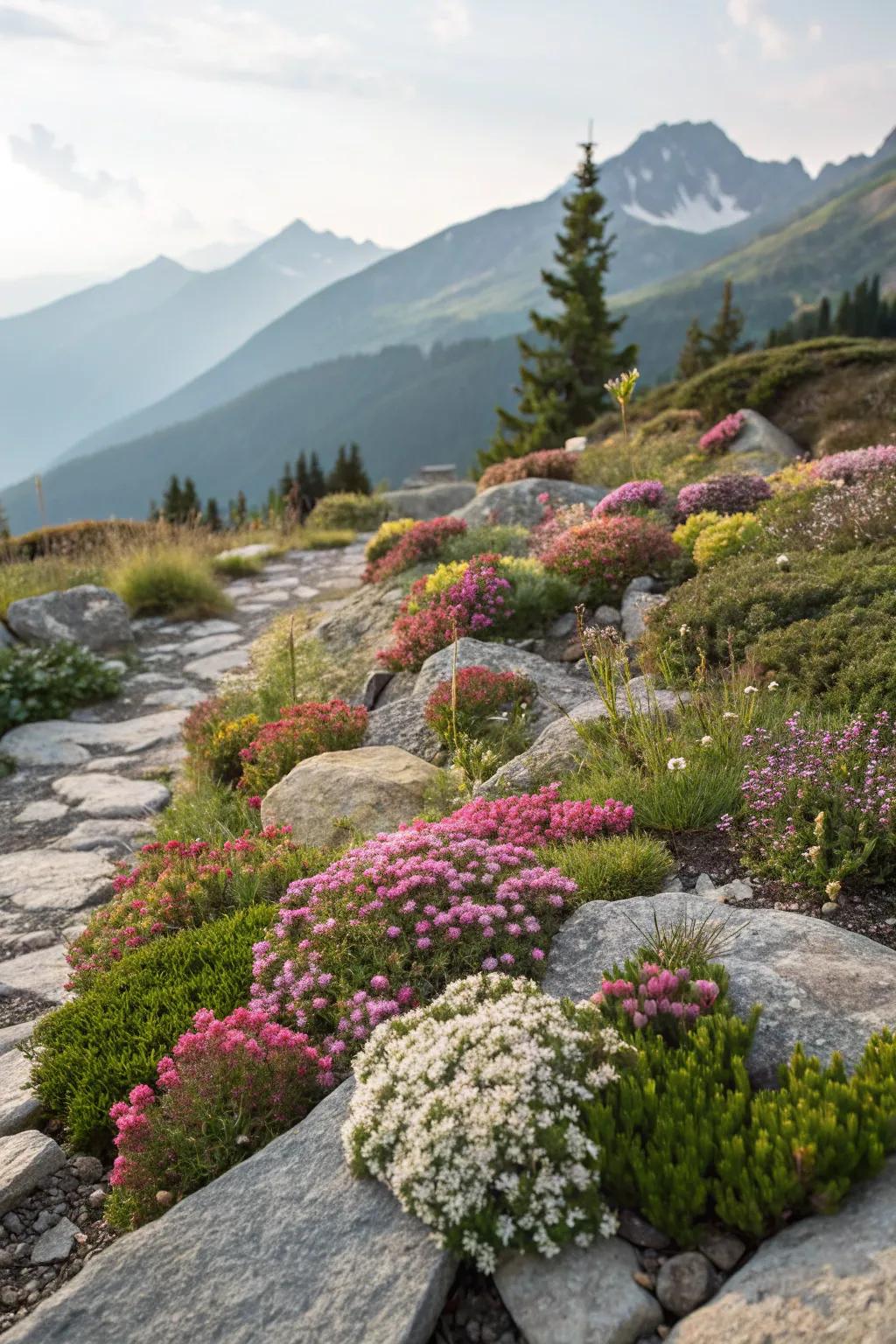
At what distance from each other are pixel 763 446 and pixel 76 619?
11.3m

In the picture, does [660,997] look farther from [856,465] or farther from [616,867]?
[856,465]

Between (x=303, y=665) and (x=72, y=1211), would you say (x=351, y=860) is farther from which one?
(x=303, y=665)

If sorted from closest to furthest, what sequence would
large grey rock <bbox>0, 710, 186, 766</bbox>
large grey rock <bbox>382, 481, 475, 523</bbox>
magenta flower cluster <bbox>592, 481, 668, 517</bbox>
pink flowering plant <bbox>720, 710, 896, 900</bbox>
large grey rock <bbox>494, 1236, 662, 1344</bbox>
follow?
large grey rock <bbox>494, 1236, 662, 1344</bbox>
pink flowering plant <bbox>720, 710, 896, 900</bbox>
large grey rock <bbox>0, 710, 186, 766</bbox>
magenta flower cluster <bbox>592, 481, 668, 517</bbox>
large grey rock <bbox>382, 481, 475, 523</bbox>

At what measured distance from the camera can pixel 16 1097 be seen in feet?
12.2

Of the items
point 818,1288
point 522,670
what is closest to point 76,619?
point 522,670

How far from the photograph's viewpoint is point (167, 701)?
10.1 meters

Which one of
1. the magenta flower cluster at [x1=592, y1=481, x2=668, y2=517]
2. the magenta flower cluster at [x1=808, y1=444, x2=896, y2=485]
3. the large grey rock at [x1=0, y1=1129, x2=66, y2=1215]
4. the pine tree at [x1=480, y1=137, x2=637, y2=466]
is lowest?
the large grey rock at [x1=0, y1=1129, x2=66, y2=1215]

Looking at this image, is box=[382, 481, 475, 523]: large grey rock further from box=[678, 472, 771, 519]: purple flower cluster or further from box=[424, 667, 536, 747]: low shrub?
box=[424, 667, 536, 747]: low shrub

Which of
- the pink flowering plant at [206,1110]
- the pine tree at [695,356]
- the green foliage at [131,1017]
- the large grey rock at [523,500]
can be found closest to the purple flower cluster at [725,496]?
the large grey rock at [523,500]

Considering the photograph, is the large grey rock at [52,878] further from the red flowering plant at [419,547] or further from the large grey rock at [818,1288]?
the red flowering plant at [419,547]

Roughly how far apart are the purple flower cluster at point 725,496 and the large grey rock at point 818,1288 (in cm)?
915

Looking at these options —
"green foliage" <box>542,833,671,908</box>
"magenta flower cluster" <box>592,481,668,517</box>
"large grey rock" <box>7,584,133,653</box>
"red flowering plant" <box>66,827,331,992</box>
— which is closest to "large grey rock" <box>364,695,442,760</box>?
"red flowering plant" <box>66,827,331,992</box>

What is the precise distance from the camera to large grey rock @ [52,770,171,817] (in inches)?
285

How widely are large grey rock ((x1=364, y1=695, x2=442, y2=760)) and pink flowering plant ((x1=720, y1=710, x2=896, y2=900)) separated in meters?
2.84
